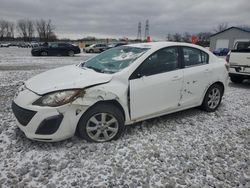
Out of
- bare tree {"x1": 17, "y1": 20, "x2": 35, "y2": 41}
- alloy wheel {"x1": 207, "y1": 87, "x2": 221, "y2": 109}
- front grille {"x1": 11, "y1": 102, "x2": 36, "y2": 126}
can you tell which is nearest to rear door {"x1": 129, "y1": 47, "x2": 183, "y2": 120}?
alloy wheel {"x1": 207, "y1": 87, "x2": 221, "y2": 109}

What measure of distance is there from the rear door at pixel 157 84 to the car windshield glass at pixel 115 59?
0.25m

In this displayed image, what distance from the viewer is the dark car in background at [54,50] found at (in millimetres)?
22031

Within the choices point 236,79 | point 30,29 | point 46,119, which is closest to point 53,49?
point 236,79

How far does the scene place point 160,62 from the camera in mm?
3961

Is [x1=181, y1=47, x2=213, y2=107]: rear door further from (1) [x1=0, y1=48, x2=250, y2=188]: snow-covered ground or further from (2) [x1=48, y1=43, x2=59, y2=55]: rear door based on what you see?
(2) [x1=48, y1=43, x2=59, y2=55]: rear door

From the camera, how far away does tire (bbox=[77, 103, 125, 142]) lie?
3271 millimetres

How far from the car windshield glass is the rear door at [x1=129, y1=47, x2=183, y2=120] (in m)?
0.25

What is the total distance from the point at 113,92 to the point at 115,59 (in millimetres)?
912

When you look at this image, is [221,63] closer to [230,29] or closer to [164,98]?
[164,98]

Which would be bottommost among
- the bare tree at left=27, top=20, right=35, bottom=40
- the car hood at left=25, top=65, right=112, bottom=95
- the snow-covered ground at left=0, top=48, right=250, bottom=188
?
the snow-covered ground at left=0, top=48, right=250, bottom=188

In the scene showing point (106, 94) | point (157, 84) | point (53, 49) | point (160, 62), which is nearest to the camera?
point (106, 94)

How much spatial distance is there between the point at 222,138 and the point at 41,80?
3088 millimetres

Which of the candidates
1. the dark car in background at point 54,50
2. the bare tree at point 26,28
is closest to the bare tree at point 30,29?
the bare tree at point 26,28

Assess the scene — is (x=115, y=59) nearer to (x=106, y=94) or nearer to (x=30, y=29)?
(x=106, y=94)
